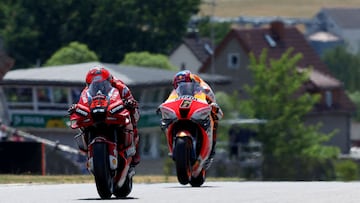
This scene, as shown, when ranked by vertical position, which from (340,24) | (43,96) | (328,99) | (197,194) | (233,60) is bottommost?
(197,194)

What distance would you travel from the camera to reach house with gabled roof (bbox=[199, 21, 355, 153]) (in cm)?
10062

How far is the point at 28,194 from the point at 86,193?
1097 mm

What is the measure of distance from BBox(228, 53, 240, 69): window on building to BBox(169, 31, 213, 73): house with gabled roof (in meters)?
6.40

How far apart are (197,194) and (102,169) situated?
1.58 m

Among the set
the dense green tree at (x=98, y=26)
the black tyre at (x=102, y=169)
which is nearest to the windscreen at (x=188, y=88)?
the black tyre at (x=102, y=169)

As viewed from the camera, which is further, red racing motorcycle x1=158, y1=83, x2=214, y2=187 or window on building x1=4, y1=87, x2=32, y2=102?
window on building x1=4, y1=87, x2=32, y2=102

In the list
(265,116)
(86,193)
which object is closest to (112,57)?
(265,116)

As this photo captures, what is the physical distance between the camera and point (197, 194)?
19625 mm

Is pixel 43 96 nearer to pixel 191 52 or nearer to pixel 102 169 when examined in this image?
pixel 191 52

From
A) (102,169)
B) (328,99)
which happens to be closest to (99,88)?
(102,169)

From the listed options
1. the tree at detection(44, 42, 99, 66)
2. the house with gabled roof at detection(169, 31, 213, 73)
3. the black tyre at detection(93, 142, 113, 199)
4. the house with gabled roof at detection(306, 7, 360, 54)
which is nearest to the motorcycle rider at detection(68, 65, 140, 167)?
the black tyre at detection(93, 142, 113, 199)

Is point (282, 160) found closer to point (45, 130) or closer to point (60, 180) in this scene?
point (60, 180)

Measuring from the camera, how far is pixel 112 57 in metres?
105

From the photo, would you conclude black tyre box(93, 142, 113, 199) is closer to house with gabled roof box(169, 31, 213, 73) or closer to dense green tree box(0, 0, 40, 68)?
dense green tree box(0, 0, 40, 68)
